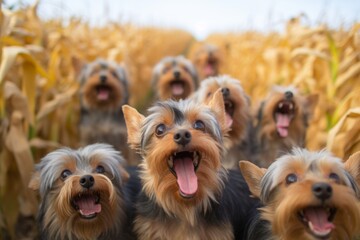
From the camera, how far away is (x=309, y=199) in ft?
9.07

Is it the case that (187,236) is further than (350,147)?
No

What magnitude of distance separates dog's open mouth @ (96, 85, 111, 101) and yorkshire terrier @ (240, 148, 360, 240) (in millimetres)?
3876

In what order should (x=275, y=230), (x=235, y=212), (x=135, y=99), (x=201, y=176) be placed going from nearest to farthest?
(x=275, y=230), (x=201, y=176), (x=235, y=212), (x=135, y=99)

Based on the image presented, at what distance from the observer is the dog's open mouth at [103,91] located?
6621 mm

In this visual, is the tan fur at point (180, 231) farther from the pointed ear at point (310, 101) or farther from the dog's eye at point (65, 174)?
the pointed ear at point (310, 101)

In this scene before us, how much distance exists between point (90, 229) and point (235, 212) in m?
1.27

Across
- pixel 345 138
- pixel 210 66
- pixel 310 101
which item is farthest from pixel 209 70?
pixel 345 138

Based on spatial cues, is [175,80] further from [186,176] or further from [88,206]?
[186,176]

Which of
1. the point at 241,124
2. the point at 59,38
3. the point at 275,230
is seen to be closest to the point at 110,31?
the point at 59,38

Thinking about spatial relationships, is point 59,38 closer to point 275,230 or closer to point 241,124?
point 241,124

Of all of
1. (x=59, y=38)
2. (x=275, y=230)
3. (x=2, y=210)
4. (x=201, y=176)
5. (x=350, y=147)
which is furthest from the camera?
(x=59, y=38)

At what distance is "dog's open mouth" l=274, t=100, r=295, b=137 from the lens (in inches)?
210

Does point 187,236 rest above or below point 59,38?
below

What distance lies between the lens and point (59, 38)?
734 cm
